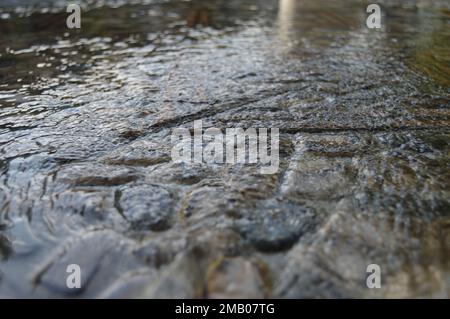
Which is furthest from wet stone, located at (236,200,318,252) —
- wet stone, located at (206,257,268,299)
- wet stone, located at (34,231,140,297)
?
wet stone, located at (34,231,140,297)

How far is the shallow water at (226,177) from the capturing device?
5.51 feet

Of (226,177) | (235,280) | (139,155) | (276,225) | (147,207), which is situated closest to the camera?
(235,280)

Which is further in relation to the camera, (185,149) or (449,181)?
(185,149)

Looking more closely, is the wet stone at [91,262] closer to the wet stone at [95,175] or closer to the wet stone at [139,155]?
the wet stone at [95,175]

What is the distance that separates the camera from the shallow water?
168 centimetres

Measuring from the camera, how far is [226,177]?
7.55 feet

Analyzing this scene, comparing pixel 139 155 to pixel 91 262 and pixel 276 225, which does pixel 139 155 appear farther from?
pixel 276 225

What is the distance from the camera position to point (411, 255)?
68.3 inches

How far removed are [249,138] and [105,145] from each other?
0.99 m

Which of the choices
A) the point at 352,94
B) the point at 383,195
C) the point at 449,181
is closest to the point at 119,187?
the point at 383,195

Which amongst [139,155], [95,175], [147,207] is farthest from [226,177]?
[95,175]

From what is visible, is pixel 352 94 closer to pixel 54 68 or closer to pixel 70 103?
pixel 70 103

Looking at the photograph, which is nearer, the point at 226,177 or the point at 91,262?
the point at 91,262

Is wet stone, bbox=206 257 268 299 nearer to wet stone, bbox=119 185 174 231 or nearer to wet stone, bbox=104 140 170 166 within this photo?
wet stone, bbox=119 185 174 231
